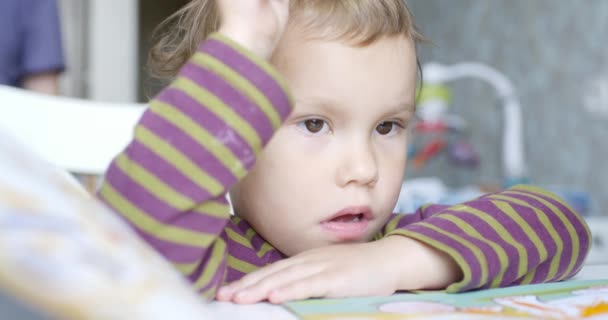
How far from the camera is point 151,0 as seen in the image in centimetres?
356

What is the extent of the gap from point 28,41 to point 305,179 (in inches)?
32.2

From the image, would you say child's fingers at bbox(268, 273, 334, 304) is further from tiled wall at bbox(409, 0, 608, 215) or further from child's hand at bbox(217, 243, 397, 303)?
tiled wall at bbox(409, 0, 608, 215)

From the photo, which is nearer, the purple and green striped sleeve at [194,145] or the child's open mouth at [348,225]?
the purple and green striped sleeve at [194,145]

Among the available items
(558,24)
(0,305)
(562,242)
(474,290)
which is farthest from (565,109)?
(0,305)

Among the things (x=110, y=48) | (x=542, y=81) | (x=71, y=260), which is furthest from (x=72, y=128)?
(x=110, y=48)

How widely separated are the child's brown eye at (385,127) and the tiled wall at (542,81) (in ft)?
4.12

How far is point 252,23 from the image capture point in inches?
19.8

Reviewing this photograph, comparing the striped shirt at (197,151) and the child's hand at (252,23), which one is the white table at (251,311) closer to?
the striped shirt at (197,151)

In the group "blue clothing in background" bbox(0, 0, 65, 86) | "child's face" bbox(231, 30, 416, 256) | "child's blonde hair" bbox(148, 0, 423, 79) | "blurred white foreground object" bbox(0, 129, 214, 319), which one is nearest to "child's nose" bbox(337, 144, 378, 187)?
"child's face" bbox(231, 30, 416, 256)

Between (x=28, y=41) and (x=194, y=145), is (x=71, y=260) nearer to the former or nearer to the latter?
(x=194, y=145)

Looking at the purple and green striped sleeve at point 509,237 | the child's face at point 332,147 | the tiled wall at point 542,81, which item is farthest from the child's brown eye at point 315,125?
the tiled wall at point 542,81

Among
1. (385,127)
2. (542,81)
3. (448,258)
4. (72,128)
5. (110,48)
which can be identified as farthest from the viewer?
(110,48)

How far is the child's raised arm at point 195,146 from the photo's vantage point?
44 centimetres

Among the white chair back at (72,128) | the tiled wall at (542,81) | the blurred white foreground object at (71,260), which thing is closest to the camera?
the blurred white foreground object at (71,260)
